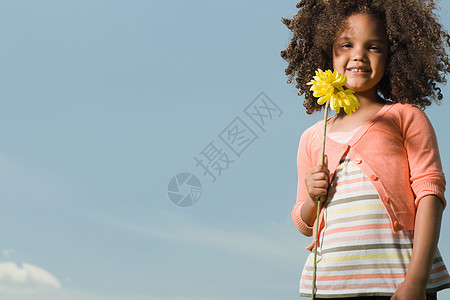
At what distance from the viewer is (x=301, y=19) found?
98.2 inches

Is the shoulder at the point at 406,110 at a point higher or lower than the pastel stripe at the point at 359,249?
higher

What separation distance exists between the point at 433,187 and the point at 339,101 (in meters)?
0.44

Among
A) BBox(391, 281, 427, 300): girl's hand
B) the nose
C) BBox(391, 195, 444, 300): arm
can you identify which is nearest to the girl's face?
the nose

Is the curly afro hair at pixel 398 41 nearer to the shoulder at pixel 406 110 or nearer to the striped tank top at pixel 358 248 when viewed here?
the shoulder at pixel 406 110

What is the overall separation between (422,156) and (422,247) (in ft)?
1.11

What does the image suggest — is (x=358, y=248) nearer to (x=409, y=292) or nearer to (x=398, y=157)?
(x=409, y=292)

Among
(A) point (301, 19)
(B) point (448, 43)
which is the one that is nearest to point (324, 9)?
(A) point (301, 19)

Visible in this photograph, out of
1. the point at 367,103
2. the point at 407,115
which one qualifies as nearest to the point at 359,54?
the point at 367,103

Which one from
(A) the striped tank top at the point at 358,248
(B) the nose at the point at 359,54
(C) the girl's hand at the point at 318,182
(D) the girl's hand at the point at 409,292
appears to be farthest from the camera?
(B) the nose at the point at 359,54

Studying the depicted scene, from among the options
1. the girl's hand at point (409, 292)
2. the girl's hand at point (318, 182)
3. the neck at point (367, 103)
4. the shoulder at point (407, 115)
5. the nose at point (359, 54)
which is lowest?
the girl's hand at point (409, 292)

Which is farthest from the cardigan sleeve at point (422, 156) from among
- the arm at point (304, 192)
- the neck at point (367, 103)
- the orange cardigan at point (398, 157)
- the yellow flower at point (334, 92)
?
the arm at point (304, 192)

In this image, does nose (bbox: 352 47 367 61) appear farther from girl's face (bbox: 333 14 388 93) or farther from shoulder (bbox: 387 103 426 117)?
shoulder (bbox: 387 103 426 117)

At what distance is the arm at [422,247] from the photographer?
180 cm

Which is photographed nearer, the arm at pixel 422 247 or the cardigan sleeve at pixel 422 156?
the arm at pixel 422 247
